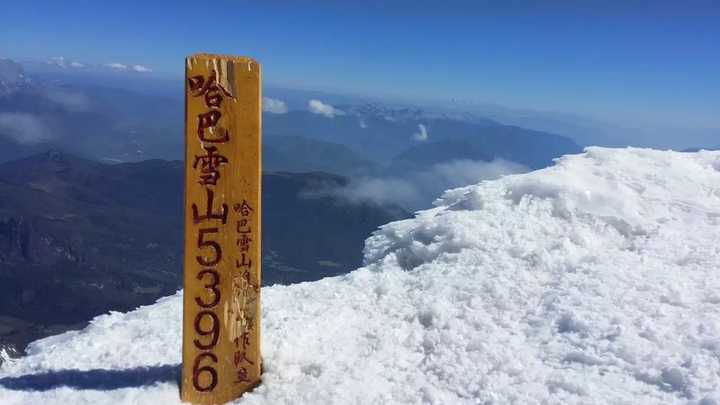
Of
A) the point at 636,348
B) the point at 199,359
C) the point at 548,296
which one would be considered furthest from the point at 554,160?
the point at 199,359

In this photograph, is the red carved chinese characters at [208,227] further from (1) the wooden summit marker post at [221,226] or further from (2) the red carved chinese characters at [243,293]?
(2) the red carved chinese characters at [243,293]

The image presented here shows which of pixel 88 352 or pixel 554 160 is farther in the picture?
pixel 554 160

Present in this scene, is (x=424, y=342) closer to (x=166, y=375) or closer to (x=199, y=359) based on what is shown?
(x=199, y=359)

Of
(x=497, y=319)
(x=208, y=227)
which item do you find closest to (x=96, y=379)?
(x=208, y=227)

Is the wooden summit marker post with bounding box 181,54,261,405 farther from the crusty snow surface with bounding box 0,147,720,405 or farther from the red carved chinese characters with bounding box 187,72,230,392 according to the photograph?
the crusty snow surface with bounding box 0,147,720,405

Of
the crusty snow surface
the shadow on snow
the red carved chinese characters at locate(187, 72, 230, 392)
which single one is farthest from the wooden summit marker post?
the shadow on snow

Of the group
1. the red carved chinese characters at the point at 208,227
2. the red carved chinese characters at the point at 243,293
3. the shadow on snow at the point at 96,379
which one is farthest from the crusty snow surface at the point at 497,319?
the red carved chinese characters at the point at 208,227
